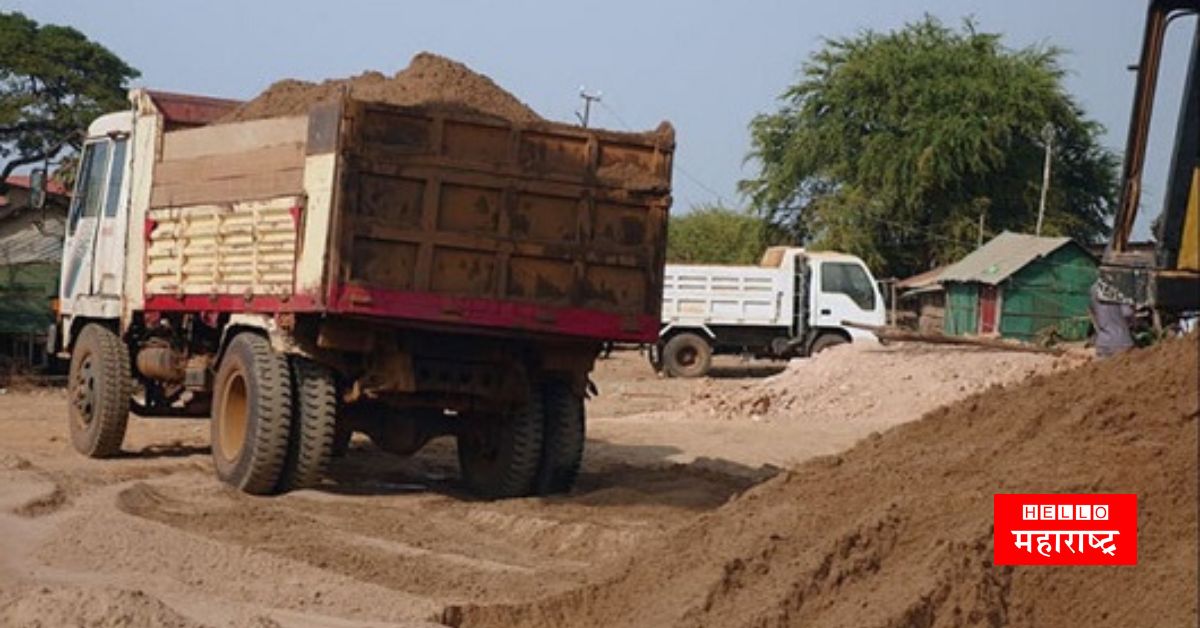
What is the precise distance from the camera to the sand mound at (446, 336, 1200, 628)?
6320 mm

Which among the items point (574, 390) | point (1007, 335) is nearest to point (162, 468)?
point (574, 390)

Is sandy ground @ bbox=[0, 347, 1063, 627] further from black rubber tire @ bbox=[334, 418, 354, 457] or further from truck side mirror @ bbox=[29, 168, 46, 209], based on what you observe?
truck side mirror @ bbox=[29, 168, 46, 209]

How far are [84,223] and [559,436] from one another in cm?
568

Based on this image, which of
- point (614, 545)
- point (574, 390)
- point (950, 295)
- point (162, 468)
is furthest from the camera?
point (950, 295)

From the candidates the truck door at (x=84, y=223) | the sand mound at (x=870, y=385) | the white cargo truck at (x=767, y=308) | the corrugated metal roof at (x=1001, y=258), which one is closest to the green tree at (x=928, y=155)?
the corrugated metal roof at (x=1001, y=258)

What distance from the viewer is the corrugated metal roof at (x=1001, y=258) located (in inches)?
1567

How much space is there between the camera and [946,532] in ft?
22.3

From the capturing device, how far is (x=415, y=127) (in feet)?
39.5

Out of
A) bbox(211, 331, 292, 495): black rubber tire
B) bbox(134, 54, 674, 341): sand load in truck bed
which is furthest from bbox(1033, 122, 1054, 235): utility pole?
bbox(211, 331, 292, 495): black rubber tire

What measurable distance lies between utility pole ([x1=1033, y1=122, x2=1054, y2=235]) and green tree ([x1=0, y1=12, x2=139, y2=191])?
23.8 metres

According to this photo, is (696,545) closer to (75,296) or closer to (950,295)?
(75,296)

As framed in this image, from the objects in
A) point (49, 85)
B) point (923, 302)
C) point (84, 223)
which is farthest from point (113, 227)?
point (923, 302)

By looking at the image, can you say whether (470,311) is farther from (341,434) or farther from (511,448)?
(341,434)

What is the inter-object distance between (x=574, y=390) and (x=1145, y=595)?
7657mm
